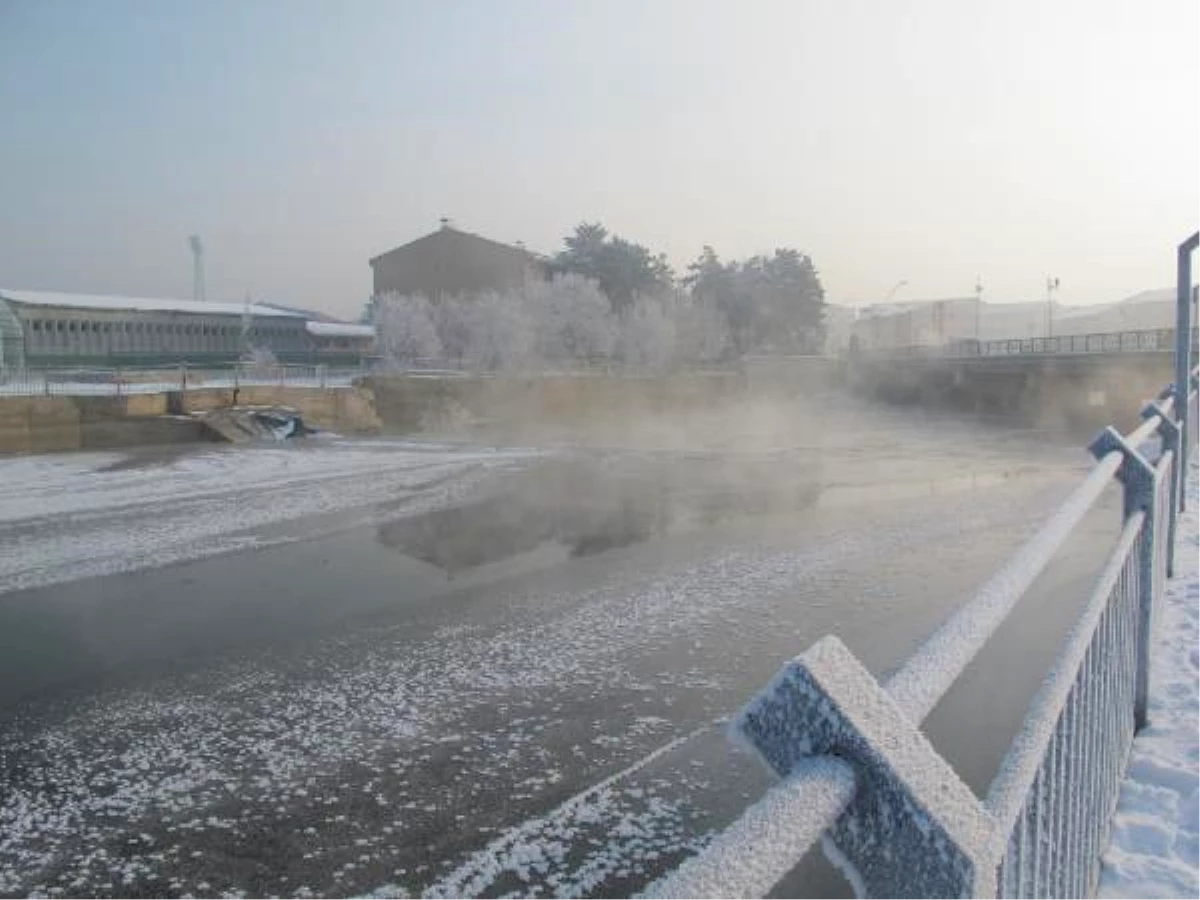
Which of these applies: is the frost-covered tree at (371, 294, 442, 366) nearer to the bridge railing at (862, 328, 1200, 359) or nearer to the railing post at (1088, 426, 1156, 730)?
the bridge railing at (862, 328, 1200, 359)

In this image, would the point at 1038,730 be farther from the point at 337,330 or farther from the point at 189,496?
the point at 337,330

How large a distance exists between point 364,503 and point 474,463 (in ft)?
26.6

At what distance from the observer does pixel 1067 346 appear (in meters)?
64.6

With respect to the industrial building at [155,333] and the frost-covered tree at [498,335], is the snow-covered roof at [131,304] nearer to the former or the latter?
the industrial building at [155,333]

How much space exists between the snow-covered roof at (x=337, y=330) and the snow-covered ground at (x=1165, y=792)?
6419 centimetres

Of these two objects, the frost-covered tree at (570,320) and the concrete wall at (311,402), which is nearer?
the concrete wall at (311,402)

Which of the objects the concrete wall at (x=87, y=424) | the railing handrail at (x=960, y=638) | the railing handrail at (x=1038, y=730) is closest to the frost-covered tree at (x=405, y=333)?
the concrete wall at (x=87, y=424)

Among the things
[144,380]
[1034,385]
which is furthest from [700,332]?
[144,380]

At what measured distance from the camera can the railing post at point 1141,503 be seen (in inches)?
157

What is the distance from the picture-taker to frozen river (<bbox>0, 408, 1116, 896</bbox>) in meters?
5.73

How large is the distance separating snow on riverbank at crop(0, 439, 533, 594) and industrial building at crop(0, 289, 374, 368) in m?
20.6

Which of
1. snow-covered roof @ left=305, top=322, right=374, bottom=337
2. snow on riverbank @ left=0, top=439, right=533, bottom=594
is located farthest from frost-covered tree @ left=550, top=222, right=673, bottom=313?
snow on riverbank @ left=0, top=439, right=533, bottom=594

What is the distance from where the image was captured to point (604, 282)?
75.6 metres

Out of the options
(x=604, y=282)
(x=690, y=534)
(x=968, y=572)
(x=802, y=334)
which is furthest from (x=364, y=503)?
(x=802, y=334)
